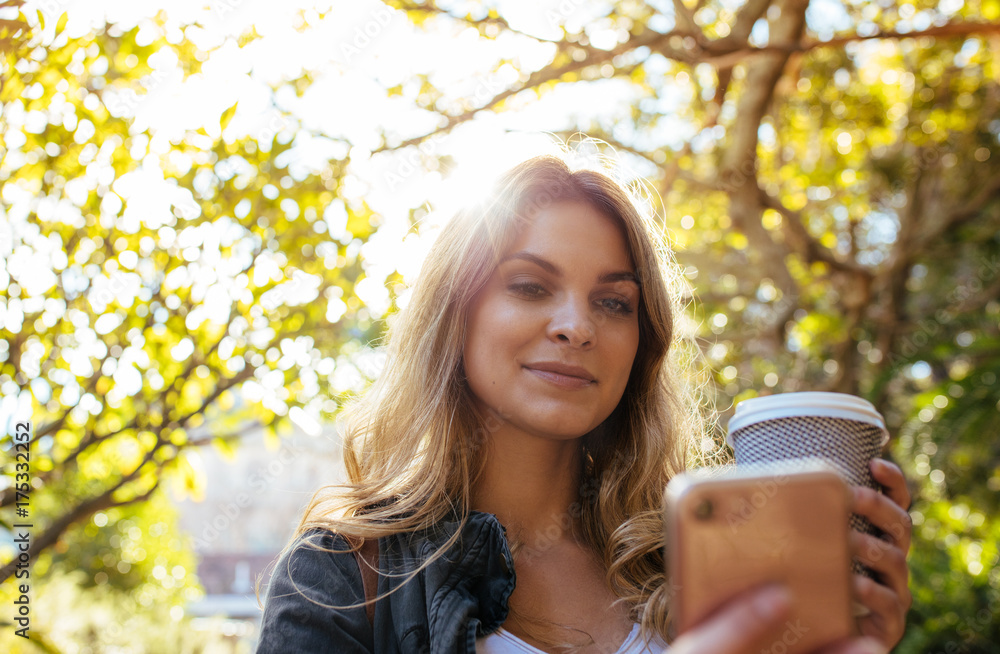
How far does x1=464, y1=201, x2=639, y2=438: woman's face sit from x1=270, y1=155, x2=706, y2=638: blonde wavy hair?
48 millimetres

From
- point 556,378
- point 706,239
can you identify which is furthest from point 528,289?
point 706,239

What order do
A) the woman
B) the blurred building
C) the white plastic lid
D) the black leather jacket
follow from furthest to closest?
the blurred building < the woman < the black leather jacket < the white plastic lid

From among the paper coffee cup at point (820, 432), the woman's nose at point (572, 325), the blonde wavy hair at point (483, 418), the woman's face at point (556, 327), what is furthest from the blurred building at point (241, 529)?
the paper coffee cup at point (820, 432)

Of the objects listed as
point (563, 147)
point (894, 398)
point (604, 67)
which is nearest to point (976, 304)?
point (894, 398)

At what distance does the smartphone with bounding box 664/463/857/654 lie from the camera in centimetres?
72

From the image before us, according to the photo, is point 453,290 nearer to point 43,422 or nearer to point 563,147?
point 563,147

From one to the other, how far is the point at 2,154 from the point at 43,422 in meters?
0.93

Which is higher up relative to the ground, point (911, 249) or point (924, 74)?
point (924, 74)

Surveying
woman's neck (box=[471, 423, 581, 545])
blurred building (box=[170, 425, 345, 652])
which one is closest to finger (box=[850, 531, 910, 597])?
woman's neck (box=[471, 423, 581, 545])

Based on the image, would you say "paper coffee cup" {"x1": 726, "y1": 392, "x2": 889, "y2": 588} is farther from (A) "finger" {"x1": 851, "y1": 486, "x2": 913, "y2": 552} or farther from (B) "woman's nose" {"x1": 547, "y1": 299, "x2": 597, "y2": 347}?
(B) "woman's nose" {"x1": 547, "y1": 299, "x2": 597, "y2": 347}

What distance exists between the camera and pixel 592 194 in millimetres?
1743

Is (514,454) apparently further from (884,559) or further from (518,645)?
(884,559)

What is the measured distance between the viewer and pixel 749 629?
0.69 metres

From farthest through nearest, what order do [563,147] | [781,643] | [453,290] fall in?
[563,147] → [453,290] → [781,643]
